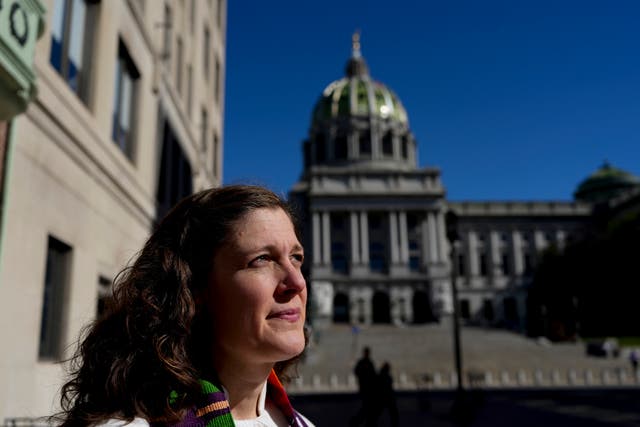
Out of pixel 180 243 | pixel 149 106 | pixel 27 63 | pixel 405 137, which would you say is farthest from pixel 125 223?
pixel 405 137

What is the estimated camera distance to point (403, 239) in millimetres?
79625

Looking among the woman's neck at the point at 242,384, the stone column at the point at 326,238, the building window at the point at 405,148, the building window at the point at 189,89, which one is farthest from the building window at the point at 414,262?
the woman's neck at the point at 242,384

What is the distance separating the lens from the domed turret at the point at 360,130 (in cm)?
9556

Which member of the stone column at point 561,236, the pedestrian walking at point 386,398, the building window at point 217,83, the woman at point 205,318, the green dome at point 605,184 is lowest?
Answer: the pedestrian walking at point 386,398

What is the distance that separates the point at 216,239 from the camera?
196cm

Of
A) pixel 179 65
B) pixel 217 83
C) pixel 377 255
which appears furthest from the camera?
pixel 377 255

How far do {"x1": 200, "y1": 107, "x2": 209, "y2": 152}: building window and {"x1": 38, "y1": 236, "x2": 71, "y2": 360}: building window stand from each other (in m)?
14.6

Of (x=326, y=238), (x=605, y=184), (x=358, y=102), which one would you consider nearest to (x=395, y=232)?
(x=326, y=238)

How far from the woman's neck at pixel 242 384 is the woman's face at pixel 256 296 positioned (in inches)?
1.8

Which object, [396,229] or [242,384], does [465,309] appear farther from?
[242,384]

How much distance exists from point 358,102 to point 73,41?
9095 centimetres

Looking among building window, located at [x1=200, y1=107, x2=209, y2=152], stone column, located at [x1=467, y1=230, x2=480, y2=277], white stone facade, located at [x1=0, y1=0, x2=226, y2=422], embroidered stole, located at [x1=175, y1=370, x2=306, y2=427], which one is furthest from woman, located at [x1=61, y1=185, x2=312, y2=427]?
stone column, located at [x1=467, y1=230, x2=480, y2=277]

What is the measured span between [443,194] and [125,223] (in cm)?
7096

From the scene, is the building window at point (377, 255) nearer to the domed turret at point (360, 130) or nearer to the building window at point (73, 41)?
the domed turret at point (360, 130)
